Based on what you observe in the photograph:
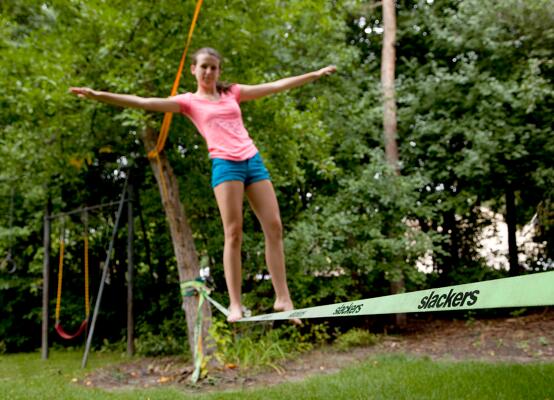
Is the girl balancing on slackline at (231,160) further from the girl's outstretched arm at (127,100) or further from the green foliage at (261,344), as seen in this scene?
the green foliage at (261,344)

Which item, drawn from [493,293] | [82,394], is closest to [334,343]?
[82,394]

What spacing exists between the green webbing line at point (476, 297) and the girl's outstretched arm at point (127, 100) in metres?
1.49

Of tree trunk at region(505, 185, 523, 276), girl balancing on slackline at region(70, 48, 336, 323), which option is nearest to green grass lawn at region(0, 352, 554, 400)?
girl balancing on slackline at region(70, 48, 336, 323)

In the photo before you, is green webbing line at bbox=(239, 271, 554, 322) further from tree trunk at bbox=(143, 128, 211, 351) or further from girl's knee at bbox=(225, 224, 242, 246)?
tree trunk at bbox=(143, 128, 211, 351)

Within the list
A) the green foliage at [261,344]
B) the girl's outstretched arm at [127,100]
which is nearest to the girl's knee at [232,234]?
the girl's outstretched arm at [127,100]

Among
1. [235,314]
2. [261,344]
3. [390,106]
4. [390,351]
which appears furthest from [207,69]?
[390,106]

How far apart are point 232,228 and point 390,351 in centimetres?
371

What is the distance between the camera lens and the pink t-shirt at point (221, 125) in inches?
105

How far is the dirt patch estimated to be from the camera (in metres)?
4.82

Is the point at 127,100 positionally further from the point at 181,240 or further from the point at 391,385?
the point at 181,240

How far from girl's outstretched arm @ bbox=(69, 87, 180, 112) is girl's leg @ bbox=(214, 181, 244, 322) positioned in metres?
0.49

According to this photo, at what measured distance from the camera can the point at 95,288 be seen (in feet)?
26.0

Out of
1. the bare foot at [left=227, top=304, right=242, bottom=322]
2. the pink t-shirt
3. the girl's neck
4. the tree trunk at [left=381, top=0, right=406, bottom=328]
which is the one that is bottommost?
the bare foot at [left=227, top=304, right=242, bottom=322]

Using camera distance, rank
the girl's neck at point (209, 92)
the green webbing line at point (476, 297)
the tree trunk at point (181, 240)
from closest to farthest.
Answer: the green webbing line at point (476, 297), the girl's neck at point (209, 92), the tree trunk at point (181, 240)
